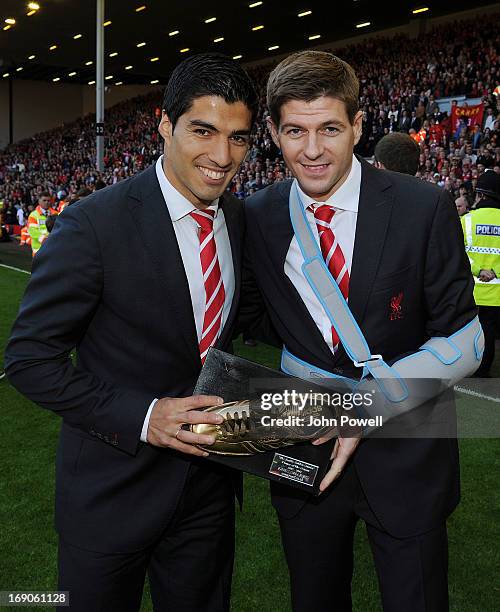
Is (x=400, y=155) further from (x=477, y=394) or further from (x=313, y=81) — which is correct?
(x=313, y=81)

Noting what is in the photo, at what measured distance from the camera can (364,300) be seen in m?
1.82

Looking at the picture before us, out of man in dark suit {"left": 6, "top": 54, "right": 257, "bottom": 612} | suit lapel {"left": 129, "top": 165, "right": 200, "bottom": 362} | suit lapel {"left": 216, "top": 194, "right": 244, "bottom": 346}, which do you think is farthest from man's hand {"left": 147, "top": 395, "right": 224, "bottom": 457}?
suit lapel {"left": 216, "top": 194, "right": 244, "bottom": 346}

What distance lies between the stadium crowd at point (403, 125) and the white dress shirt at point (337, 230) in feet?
23.9

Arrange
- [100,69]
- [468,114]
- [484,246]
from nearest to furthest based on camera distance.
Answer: [484,246]
[468,114]
[100,69]

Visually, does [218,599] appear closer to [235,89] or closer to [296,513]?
[296,513]

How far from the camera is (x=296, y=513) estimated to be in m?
1.96

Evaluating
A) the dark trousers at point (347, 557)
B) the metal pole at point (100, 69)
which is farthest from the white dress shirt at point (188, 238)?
the metal pole at point (100, 69)

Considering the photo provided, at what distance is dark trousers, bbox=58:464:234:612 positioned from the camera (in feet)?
6.02

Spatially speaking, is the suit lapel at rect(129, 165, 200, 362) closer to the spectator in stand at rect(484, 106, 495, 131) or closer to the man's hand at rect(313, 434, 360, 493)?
the man's hand at rect(313, 434, 360, 493)

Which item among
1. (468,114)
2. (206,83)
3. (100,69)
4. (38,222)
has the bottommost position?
(38,222)

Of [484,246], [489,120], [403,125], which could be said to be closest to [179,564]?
[484,246]

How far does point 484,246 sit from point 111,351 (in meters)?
4.85

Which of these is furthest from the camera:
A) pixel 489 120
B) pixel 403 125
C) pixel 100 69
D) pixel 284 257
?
pixel 100 69

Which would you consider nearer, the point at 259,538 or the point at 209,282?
the point at 209,282
